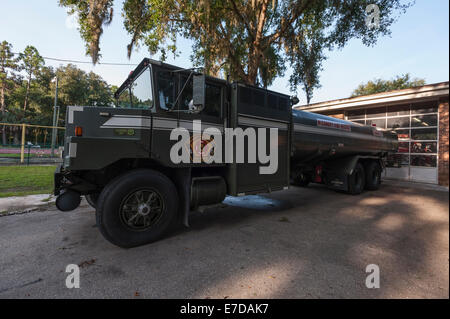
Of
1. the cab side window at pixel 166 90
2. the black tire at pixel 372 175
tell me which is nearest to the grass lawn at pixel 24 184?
the cab side window at pixel 166 90

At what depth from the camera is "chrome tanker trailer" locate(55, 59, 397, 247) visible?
3.46m

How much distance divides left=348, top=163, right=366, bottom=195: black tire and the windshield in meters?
6.74

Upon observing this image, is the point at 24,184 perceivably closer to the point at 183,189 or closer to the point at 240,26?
the point at 183,189

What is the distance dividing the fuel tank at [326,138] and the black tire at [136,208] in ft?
11.2

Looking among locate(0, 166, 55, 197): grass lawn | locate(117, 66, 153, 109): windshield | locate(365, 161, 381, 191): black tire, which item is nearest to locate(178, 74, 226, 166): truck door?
locate(117, 66, 153, 109): windshield

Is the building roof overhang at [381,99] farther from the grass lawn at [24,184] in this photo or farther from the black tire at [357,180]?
the grass lawn at [24,184]

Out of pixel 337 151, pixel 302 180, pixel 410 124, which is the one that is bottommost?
pixel 302 180

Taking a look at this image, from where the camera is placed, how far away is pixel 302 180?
897 centimetres

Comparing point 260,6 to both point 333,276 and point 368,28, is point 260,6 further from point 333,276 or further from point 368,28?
point 333,276

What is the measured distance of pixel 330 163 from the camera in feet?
26.3

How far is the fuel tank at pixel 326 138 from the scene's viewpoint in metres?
5.95

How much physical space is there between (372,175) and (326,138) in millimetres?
3471

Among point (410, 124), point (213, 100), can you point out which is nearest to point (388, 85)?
point (410, 124)

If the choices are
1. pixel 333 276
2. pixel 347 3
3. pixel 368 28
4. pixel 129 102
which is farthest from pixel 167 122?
pixel 368 28
